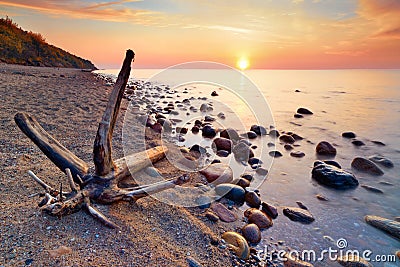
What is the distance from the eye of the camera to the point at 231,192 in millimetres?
3834

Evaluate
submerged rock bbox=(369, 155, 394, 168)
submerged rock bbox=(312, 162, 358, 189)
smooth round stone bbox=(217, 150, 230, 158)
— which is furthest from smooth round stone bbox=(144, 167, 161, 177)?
submerged rock bbox=(369, 155, 394, 168)

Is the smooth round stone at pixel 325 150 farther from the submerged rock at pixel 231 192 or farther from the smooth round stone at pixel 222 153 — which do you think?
the submerged rock at pixel 231 192

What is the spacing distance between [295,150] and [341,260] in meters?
4.25

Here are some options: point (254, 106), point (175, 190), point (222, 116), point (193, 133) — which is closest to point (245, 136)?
point (193, 133)

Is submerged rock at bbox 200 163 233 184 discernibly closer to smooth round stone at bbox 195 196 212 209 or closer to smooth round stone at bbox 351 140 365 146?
smooth round stone at bbox 195 196 212 209

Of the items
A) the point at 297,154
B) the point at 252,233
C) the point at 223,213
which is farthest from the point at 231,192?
the point at 297,154

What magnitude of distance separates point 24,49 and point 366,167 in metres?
32.7

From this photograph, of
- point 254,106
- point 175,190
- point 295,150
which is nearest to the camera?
point 175,190

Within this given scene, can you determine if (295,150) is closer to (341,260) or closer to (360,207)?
(360,207)

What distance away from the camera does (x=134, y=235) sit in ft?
7.61

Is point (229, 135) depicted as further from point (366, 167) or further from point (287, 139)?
point (366, 167)

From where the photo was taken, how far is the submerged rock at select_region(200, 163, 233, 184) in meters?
4.24

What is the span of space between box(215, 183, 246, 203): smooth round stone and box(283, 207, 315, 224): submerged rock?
0.66 metres

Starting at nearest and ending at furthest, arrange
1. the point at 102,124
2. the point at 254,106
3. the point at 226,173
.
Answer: the point at 102,124 < the point at 226,173 < the point at 254,106
